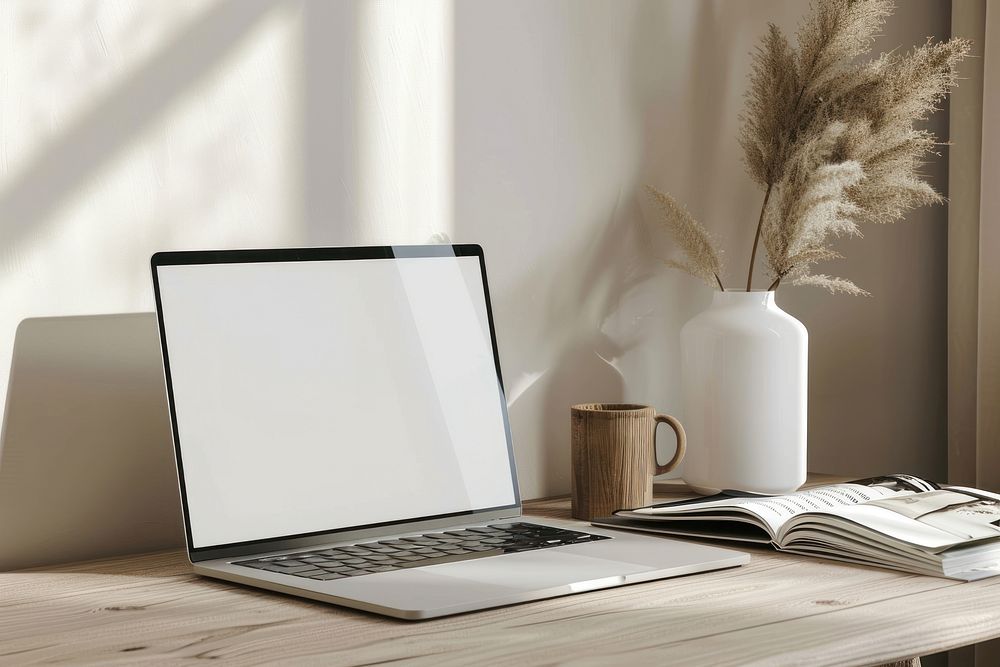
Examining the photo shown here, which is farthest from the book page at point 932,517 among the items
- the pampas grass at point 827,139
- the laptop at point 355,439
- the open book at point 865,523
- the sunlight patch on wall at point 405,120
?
the sunlight patch on wall at point 405,120

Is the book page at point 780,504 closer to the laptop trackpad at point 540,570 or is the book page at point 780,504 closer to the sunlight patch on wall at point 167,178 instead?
the laptop trackpad at point 540,570

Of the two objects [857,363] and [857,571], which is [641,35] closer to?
[857,363]

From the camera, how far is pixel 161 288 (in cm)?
107

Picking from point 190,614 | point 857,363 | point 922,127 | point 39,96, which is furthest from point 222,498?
point 922,127

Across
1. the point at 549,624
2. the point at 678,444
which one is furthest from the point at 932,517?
the point at 549,624

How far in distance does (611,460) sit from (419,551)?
0.29m

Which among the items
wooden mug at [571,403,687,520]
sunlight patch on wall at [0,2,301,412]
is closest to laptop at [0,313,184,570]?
sunlight patch on wall at [0,2,301,412]

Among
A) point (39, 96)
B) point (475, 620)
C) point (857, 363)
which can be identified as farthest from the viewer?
point (857, 363)

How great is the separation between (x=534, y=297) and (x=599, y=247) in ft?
0.41

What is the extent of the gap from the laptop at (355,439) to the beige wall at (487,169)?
0.12 m

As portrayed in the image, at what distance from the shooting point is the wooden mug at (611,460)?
128 centimetres

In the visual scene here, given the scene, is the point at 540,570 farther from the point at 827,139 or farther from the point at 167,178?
the point at 827,139

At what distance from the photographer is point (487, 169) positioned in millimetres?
1415

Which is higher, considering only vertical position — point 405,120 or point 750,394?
point 405,120
